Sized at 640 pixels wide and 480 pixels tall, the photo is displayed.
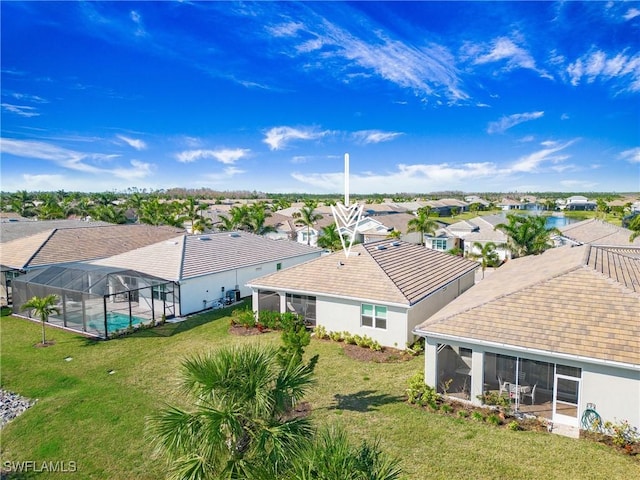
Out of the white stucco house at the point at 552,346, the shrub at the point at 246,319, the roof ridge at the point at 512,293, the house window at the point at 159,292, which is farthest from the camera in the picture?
the house window at the point at 159,292

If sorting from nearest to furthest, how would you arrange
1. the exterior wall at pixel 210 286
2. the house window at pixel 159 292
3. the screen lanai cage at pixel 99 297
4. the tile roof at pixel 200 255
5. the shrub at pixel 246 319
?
1. the screen lanai cage at pixel 99 297
2. the shrub at pixel 246 319
3. the house window at pixel 159 292
4. the exterior wall at pixel 210 286
5. the tile roof at pixel 200 255

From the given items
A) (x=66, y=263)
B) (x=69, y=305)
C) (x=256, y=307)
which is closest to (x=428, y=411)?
(x=256, y=307)

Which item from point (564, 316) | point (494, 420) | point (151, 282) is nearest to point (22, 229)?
point (151, 282)

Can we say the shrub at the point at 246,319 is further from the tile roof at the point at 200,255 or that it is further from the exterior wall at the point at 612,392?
the exterior wall at the point at 612,392

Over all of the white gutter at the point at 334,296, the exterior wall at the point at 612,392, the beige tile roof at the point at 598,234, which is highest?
the beige tile roof at the point at 598,234

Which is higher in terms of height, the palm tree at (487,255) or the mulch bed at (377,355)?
the palm tree at (487,255)

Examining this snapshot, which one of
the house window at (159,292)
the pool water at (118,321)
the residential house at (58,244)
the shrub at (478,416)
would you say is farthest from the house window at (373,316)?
the residential house at (58,244)

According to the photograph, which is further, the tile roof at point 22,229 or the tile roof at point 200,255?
the tile roof at point 22,229

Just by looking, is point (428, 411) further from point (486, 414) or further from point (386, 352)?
point (386, 352)
